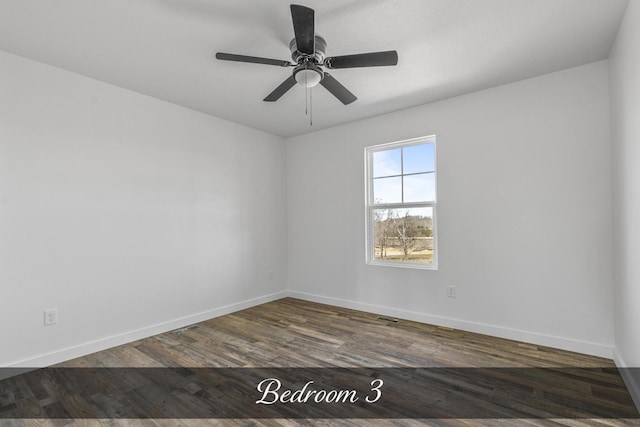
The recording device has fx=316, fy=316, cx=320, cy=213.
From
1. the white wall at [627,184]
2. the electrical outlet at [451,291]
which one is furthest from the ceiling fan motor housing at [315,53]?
the electrical outlet at [451,291]

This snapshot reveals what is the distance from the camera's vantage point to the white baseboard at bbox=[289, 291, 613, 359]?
9.05 feet

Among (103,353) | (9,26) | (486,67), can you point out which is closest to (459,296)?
(486,67)

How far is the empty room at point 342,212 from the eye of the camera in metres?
2.09

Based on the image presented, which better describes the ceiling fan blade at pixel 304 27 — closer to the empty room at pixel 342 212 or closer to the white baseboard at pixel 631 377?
the empty room at pixel 342 212

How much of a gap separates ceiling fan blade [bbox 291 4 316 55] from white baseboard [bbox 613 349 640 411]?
2.90 meters

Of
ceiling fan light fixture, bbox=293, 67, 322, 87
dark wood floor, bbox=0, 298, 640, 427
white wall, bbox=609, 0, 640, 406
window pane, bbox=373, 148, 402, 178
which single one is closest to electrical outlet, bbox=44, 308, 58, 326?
dark wood floor, bbox=0, 298, 640, 427

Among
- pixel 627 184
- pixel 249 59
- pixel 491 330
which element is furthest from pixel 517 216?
pixel 249 59

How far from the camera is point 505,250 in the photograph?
317 cm

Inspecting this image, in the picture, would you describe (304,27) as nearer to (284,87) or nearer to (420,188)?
(284,87)

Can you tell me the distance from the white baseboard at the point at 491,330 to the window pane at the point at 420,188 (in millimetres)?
1365

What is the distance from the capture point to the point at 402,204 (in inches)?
156

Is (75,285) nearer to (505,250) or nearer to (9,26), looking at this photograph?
(9,26)

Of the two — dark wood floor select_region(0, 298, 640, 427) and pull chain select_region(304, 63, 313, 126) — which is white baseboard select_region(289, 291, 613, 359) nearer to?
dark wood floor select_region(0, 298, 640, 427)

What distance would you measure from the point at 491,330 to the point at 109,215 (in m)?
3.99
